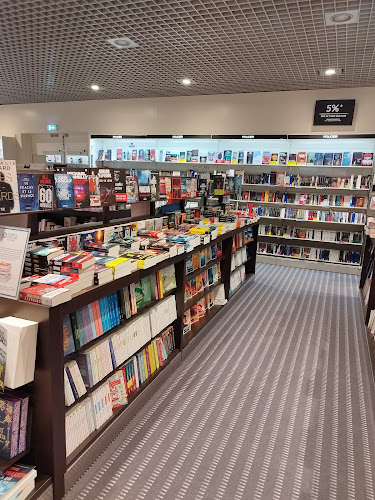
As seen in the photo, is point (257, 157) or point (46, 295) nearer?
point (46, 295)

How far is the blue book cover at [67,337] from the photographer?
1846 mm

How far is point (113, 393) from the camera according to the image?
2311 mm

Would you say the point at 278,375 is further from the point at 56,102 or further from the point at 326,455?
the point at 56,102

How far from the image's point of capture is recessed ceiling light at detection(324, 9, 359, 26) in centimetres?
364

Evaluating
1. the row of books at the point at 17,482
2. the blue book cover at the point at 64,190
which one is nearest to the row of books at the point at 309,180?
the blue book cover at the point at 64,190

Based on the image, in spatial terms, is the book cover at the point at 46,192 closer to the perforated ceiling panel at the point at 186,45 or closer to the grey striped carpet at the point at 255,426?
the grey striped carpet at the point at 255,426

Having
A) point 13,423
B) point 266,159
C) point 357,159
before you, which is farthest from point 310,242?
point 13,423

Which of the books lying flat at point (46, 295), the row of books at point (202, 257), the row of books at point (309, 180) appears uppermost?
the row of books at point (309, 180)

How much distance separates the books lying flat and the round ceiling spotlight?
161 inches

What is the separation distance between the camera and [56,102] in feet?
30.0

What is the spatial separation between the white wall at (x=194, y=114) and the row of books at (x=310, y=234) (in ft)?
6.51

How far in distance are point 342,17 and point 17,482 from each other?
4.93 meters

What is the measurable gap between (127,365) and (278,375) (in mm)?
1452

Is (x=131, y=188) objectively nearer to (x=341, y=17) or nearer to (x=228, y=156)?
(x=341, y=17)
